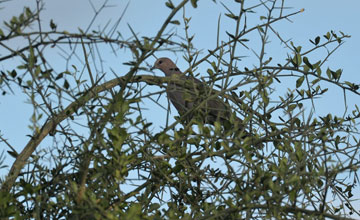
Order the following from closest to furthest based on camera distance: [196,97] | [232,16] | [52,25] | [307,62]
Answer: [52,25] → [196,97] → [232,16] → [307,62]

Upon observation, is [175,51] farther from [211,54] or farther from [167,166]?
→ [211,54]

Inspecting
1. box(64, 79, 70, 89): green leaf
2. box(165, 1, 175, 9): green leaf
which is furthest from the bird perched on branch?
box(64, 79, 70, 89): green leaf

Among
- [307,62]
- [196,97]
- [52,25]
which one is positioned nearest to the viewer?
[52,25]

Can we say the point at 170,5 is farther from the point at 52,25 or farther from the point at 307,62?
the point at 307,62

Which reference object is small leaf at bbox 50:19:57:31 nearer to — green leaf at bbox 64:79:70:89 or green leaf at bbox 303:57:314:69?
green leaf at bbox 64:79:70:89

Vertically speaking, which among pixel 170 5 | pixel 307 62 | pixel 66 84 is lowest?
pixel 66 84

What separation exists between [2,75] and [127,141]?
89cm

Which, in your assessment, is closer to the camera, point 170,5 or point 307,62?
point 170,5

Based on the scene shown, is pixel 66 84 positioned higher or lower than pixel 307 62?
lower

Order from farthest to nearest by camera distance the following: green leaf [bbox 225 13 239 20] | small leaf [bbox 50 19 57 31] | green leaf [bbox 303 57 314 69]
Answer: green leaf [bbox 303 57 314 69] < green leaf [bbox 225 13 239 20] < small leaf [bbox 50 19 57 31]

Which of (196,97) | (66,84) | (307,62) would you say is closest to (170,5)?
(196,97)

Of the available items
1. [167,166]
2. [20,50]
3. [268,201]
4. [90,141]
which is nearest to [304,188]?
[268,201]

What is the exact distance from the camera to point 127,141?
120 inches

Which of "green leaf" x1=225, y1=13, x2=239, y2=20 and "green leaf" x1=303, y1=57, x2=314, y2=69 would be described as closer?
"green leaf" x1=225, y1=13, x2=239, y2=20
